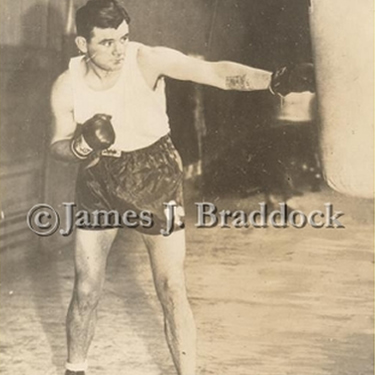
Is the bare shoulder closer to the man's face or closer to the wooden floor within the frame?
the man's face

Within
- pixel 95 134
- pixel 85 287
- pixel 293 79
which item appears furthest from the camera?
pixel 85 287

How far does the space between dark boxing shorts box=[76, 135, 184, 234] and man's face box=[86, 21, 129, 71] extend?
1.47 feet

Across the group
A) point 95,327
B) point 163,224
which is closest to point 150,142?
point 163,224

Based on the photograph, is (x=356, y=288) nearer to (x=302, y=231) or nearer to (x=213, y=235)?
(x=302, y=231)

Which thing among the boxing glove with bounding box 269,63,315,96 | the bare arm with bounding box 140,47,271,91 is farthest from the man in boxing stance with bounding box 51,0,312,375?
the boxing glove with bounding box 269,63,315,96

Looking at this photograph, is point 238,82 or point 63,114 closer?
point 238,82

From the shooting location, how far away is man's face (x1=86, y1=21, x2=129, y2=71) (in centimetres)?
403

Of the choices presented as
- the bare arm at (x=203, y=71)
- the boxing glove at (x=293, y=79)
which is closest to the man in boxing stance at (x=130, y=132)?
the bare arm at (x=203, y=71)

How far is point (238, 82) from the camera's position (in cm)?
397

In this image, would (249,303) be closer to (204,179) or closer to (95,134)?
(204,179)

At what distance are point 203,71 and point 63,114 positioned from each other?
0.73 meters

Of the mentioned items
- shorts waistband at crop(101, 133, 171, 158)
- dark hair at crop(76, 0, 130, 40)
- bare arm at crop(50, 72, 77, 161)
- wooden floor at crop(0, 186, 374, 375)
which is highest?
dark hair at crop(76, 0, 130, 40)

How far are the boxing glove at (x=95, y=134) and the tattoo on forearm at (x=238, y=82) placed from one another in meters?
0.61

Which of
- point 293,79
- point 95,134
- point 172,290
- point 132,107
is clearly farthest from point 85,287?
point 293,79
